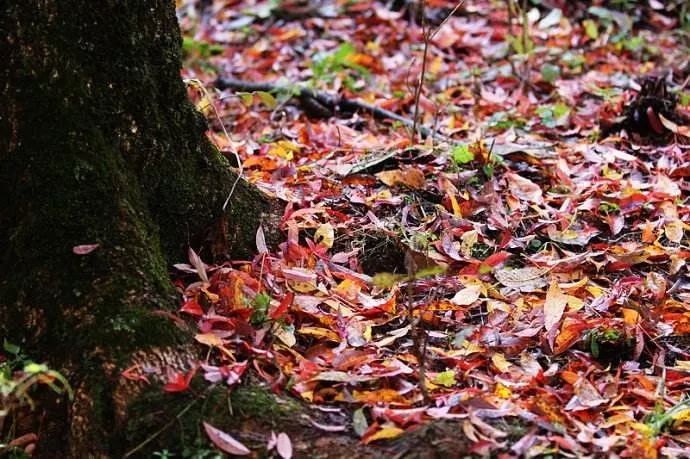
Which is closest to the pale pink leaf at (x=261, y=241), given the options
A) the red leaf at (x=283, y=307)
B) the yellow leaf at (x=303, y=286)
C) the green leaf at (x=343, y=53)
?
the yellow leaf at (x=303, y=286)

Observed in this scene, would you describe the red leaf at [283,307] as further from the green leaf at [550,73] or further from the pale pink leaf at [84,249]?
the green leaf at [550,73]

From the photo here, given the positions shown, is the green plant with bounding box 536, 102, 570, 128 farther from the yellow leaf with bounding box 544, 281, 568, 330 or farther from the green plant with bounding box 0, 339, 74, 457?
the green plant with bounding box 0, 339, 74, 457

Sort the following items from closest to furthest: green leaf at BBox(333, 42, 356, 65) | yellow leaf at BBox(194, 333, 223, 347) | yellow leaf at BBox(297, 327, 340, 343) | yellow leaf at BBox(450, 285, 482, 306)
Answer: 1. yellow leaf at BBox(194, 333, 223, 347)
2. yellow leaf at BBox(297, 327, 340, 343)
3. yellow leaf at BBox(450, 285, 482, 306)
4. green leaf at BBox(333, 42, 356, 65)

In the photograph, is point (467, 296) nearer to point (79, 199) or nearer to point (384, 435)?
point (384, 435)

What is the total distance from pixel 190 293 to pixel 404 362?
0.67 meters

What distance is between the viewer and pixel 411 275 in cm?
212

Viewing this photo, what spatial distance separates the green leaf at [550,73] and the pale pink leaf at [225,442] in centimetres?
375

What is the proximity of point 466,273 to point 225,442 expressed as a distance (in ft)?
3.78

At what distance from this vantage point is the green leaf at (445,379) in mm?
2314

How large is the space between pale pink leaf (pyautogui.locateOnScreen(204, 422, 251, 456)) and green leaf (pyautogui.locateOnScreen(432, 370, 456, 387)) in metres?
0.58

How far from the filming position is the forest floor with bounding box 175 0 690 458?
7.14 feet

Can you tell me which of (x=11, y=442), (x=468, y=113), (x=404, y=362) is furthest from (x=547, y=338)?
(x=468, y=113)

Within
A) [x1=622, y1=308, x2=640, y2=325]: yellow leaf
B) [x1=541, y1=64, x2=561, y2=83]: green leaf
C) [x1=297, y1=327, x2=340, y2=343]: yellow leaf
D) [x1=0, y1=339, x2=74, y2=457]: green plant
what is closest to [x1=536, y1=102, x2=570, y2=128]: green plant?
[x1=541, y1=64, x2=561, y2=83]: green leaf

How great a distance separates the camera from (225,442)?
2.05 m
